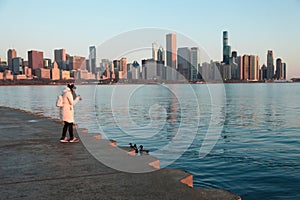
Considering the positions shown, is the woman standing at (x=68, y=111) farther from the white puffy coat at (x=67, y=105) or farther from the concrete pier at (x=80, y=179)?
the concrete pier at (x=80, y=179)

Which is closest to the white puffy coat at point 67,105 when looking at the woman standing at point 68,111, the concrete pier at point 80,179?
the woman standing at point 68,111

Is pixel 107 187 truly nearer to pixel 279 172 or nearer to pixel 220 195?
pixel 220 195

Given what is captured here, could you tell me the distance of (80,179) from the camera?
6.46 m

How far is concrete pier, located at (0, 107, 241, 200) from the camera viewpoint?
5.55 metres

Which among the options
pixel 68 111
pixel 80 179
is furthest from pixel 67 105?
pixel 80 179

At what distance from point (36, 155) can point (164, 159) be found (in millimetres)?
8014

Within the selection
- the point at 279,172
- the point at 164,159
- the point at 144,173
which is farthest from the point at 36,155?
the point at 279,172

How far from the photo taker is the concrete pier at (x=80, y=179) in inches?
218

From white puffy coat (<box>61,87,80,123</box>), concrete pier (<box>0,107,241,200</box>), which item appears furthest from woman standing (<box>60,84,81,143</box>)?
concrete pier (<box>0,107,241,200</box>)

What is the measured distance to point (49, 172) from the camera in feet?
23.0

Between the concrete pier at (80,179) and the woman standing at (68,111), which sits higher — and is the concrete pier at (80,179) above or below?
below

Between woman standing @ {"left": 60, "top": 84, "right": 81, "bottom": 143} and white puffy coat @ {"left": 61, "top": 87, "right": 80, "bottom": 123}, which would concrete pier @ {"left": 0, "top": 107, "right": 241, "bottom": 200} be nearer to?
woman standing @ {"left": 60, "top": 84, "right": 81, "bottom": 143}

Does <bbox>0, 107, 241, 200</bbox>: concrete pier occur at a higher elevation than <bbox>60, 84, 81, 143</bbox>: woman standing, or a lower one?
lower

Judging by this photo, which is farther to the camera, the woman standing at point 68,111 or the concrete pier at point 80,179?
the woman standing at point 68,111
